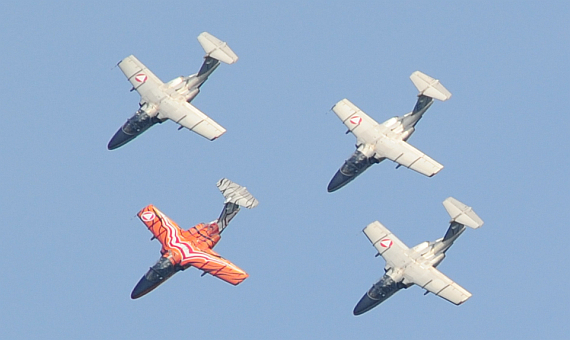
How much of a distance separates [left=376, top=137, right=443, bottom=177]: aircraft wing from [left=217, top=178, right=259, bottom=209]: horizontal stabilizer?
11228 mm

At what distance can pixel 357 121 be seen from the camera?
16625cm

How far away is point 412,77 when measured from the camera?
543ft

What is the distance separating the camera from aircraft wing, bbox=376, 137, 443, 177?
162m

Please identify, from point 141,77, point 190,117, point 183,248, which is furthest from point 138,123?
point 183,248

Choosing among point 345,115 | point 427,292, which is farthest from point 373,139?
point 427,292

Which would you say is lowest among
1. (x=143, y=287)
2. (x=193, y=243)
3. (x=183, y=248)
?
→ (x=143, y=287)

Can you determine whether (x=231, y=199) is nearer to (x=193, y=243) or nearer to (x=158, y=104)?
(x=193, y=243)

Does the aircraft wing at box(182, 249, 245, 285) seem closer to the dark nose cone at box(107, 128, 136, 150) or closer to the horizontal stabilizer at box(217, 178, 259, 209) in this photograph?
the horizontal stabilizer at box(217, 178, 259, 209)

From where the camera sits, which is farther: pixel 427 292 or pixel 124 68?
pixel 124 68

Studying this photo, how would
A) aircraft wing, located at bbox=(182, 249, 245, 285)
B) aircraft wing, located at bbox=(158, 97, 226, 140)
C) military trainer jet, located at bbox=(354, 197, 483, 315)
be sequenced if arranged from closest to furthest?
aircraft wing, located at bbox=(182, 249, 245, 285), military trainer jet, located at bbox=(354, 197, 483, 315), aircraft wing, located at bbox=(158, 97, 226, 140)

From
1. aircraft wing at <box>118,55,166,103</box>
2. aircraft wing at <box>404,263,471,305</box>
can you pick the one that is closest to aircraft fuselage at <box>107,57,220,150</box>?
aircraft wing at <box>118,55,166,103</box>

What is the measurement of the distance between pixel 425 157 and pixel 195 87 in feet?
65.4

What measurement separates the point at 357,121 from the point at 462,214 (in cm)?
1311

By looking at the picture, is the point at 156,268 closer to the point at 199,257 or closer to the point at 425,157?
the point at 199,257
